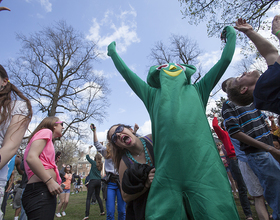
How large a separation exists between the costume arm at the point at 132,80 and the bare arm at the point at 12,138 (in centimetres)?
99

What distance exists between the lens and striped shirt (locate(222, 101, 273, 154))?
2.48m

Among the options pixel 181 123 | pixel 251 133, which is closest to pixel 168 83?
pixel 181 123

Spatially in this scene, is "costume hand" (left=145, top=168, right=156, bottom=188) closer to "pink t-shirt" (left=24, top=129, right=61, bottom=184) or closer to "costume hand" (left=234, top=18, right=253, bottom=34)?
"pink t-shirt" (left=24, top=129, right=61, bottom=184)

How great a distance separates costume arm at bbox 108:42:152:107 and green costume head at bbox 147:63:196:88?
0.27ft

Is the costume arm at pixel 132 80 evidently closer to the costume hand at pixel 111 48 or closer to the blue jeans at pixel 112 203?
the costume hand at pixel 111 48

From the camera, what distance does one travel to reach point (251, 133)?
2.51 metres

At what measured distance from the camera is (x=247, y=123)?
2.58 m

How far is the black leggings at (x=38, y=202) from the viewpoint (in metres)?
1.86

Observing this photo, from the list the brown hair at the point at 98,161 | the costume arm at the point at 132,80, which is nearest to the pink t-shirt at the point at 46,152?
the costume arm at the point at 132,80

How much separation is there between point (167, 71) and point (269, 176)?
1.73m

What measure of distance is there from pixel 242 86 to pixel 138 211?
1.75 meters

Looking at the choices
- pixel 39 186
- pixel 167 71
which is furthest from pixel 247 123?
pixel 39 186

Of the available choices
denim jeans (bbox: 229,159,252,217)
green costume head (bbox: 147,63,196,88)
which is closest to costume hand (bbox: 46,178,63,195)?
green costume head (bbox: 147,63,196,88)

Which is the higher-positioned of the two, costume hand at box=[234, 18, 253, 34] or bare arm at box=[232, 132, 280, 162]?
costume hand at box=[234, 18, 253, 34]
